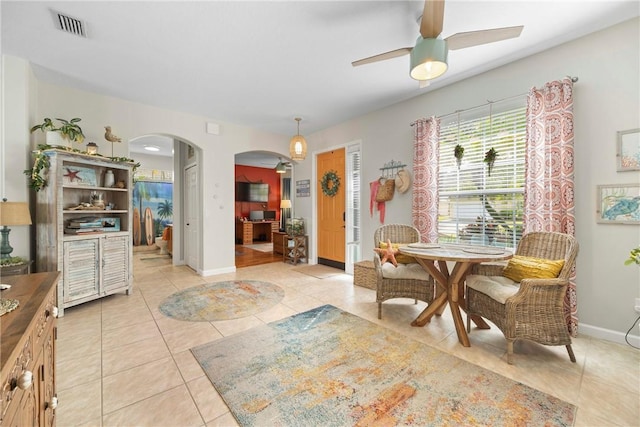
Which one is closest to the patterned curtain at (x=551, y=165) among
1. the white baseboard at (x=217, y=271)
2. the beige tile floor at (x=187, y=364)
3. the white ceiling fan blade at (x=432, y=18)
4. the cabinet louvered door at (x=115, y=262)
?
the beige tile floor at (x=187, y=364)

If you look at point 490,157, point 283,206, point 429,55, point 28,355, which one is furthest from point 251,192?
point 28,355

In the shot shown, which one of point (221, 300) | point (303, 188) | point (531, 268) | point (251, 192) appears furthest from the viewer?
point (251, 192)

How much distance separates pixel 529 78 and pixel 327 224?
3.66m

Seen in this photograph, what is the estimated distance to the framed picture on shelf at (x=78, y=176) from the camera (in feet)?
10.2

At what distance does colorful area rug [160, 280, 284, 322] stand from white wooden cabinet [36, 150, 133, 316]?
802mm

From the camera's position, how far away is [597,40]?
2367 millimetres

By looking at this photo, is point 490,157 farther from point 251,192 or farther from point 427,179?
point 251,192

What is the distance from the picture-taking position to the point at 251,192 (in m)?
8.88

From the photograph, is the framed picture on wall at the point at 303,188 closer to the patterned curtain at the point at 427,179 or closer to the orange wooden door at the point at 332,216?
the orange wooden door at the point at 332,216

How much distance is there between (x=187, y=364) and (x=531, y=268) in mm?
2860

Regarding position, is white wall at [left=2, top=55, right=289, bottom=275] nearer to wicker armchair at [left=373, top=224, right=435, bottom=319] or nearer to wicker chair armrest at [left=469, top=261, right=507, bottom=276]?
wicker armchair at [left=373, top=224, right=435, bottom=319]

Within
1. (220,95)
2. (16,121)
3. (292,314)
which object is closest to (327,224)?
(292,314)

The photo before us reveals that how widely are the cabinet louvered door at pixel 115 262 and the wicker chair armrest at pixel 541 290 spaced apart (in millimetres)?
4246

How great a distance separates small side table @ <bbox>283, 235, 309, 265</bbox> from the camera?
5.49 meters
